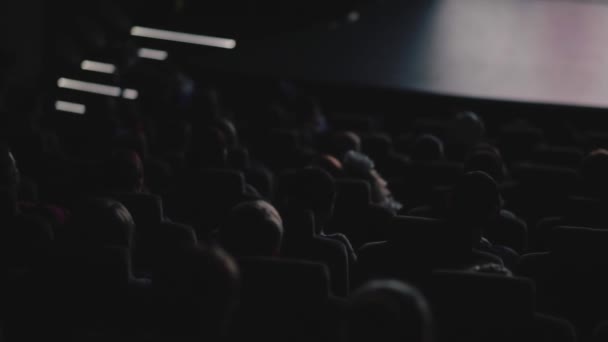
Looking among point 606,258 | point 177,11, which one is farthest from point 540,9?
point 606,258

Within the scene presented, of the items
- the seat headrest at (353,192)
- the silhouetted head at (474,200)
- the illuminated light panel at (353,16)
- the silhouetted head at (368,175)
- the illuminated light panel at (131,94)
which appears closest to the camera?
the silhouetted head at (474,200)

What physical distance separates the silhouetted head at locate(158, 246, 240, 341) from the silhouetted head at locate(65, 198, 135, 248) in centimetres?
122

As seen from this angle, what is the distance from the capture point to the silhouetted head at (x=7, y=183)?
484 centimetres

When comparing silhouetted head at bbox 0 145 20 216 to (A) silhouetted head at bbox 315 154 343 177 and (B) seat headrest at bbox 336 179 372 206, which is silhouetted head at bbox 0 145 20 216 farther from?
(A) silhouetted head at bbox 315 154 343 177

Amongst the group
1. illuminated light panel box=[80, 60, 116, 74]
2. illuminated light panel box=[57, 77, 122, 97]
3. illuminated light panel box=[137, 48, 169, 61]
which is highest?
illuminated light panel box=[137, 48, 169, 61]

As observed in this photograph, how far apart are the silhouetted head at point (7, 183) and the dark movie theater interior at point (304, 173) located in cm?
1

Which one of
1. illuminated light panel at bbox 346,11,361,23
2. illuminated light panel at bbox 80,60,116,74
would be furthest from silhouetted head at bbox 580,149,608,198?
illuminated light panel at bbox 346,11,361,23

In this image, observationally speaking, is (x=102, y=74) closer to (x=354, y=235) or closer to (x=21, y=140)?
(x=21, y=140)

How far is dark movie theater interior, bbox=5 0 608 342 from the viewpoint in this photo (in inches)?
137

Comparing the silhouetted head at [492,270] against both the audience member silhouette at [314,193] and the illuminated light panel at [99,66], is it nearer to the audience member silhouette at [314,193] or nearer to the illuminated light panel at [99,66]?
the audience member silhouette at [314,193]

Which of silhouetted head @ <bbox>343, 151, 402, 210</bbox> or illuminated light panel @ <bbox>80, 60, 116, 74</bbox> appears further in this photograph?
illuminated light panel @ <bbox>80, 60, 116, 74</bbox>

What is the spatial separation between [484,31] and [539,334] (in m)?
11.5

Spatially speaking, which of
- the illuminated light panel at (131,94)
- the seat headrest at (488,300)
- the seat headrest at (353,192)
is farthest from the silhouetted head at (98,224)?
the illuminated light panel at (131,94)

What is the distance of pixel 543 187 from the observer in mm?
6699
